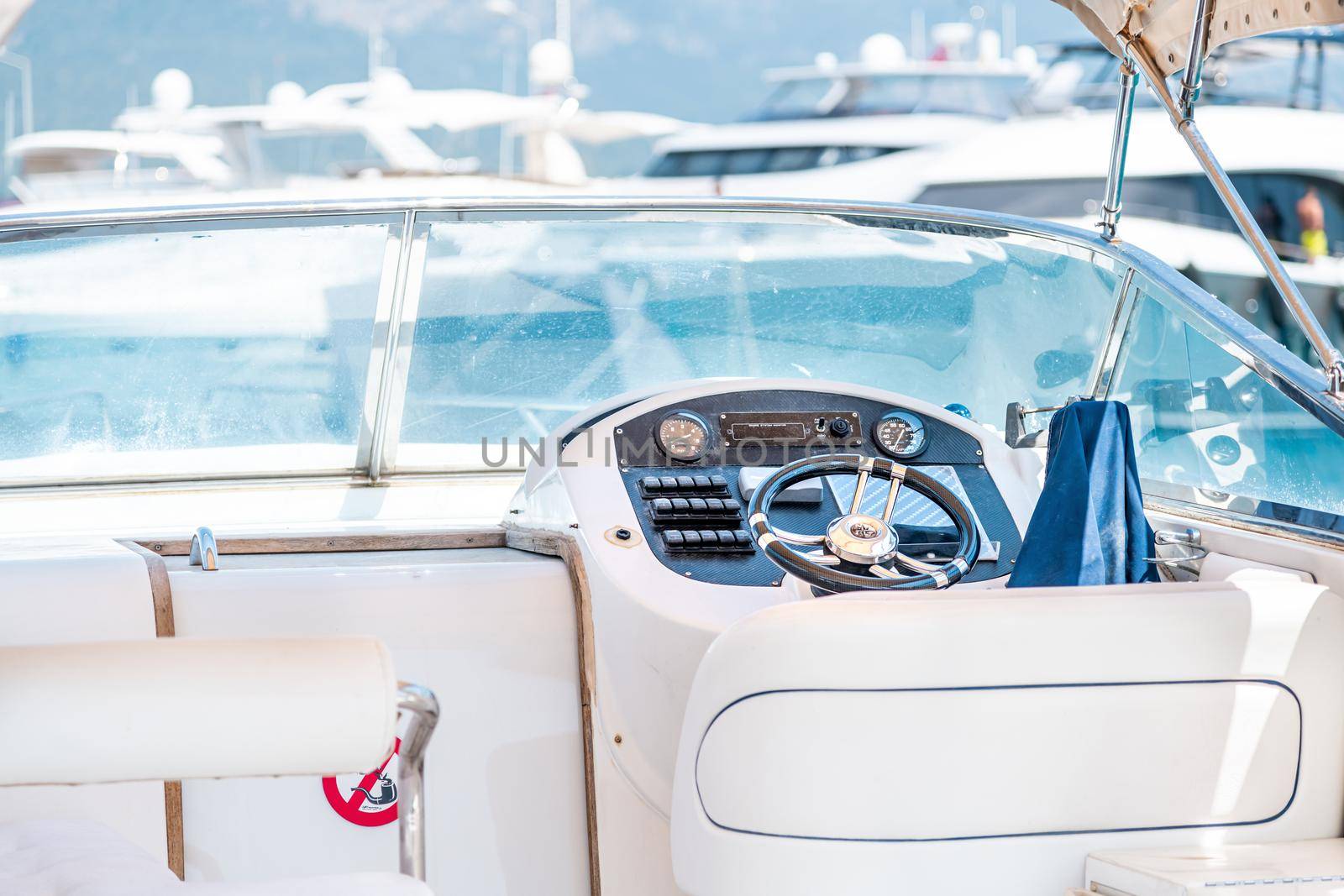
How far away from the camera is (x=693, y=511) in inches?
72.9

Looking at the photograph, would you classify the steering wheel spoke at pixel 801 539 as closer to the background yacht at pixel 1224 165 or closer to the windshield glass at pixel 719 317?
the windshield glass at pixel 719 317

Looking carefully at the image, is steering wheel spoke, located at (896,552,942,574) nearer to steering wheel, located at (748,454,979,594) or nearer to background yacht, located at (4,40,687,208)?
steering wheel, located at (748,454,979,594)

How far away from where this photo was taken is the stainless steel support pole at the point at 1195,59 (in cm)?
159

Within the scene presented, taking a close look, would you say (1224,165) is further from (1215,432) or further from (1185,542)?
(1185,542)

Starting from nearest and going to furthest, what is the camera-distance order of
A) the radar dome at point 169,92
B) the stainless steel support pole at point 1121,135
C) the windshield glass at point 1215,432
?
the windshield glass at point 1215,432 < the stainless steel support pole at point 1121,135 < the radar dome at point 169,92

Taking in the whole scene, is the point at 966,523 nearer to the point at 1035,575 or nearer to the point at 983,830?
the point at 1035,575

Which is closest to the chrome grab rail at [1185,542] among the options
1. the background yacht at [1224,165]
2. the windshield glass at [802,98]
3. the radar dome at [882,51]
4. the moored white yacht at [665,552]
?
the moored white yacht at [665,552]

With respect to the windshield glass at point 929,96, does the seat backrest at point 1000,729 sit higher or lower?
lower

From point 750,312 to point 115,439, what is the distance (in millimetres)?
1236

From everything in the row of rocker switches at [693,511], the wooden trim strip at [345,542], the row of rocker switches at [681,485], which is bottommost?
the wooden trim strip at [345,542]

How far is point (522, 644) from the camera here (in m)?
1.83

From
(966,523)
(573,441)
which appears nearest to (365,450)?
(573,441)

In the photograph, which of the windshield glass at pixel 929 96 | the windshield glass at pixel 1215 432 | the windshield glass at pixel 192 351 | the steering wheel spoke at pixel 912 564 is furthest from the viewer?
the windshield glass at pixel 929 96

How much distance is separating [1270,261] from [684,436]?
0.90 meters
